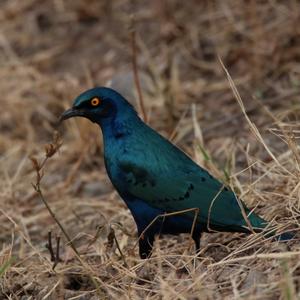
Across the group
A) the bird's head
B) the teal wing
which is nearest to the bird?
the teal wing

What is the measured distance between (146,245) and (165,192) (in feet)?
0.93

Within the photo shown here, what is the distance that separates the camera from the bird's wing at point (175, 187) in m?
4.58

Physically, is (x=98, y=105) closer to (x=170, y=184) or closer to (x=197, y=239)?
(x=170, y=184)

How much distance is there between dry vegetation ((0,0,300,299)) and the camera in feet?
14.4

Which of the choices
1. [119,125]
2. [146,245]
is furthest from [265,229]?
[119,125]

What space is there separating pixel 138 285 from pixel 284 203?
98 centimetres

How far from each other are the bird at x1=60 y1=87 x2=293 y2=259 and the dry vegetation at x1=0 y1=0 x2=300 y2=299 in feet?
0.43

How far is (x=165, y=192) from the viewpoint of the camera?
183 inches

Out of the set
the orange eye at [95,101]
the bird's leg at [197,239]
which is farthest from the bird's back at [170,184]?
the orange eye at [95,101]

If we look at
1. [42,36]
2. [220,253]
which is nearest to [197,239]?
[220,253]

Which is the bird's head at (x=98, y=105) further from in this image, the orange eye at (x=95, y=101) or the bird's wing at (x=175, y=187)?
the bird's wing at (x=175, y=187)

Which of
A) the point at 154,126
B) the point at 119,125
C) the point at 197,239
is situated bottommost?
the point at 154,126

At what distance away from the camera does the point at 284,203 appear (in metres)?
4.90

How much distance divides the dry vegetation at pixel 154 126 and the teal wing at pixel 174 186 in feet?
0.69
